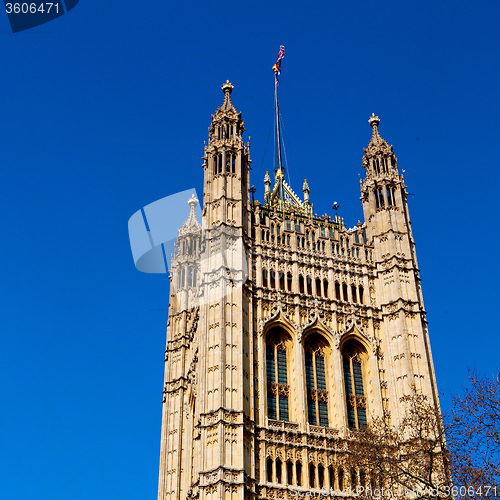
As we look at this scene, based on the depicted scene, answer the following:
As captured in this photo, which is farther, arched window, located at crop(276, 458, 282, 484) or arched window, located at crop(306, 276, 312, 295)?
arched window, located at crop(306, 276, 312, 295)

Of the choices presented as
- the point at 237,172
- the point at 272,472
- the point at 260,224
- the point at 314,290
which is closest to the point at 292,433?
the point at 272,472

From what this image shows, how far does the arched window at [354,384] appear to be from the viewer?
4185cm

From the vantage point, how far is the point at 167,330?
5491 centimetres

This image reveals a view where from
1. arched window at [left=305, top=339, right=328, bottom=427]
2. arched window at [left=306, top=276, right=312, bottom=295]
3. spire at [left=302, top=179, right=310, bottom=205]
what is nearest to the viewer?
arched window at [left=305, top=339, right=328, bottom=427]

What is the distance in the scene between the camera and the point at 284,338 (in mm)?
43656

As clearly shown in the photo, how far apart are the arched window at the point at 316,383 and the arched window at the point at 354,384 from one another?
1.18 m

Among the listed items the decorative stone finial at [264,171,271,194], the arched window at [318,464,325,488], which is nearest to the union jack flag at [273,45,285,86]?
the decorative stone finial at [264,171,271,194]

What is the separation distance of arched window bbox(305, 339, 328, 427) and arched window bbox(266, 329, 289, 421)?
46.1 inches

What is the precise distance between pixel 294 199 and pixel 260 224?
699 centimetres

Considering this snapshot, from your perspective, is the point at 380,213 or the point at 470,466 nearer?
the point at 470,466

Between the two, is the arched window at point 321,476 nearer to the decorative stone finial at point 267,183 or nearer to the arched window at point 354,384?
the arched window at point 354,384

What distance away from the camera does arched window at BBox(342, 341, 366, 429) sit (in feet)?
137

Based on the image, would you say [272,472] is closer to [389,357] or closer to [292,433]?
[292,433]

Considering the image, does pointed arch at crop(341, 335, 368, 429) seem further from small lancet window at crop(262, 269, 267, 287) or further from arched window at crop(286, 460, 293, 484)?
small lancet window at crop(262, 269, 267, 287)
